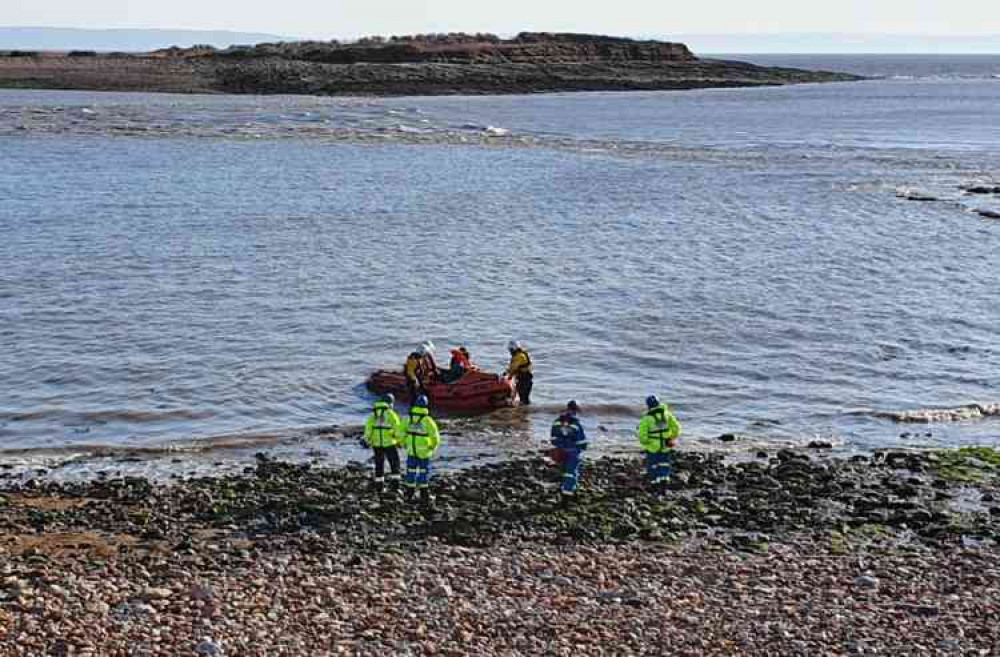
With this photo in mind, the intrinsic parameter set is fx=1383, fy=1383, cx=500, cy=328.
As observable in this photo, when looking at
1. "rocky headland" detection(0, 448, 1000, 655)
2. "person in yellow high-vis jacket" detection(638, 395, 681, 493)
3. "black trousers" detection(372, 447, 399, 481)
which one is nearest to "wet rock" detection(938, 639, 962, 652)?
"rocky headland" detection(0, 448, 1000, 655)

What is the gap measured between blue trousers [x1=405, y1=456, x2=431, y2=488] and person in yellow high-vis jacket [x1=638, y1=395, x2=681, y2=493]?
3055mm

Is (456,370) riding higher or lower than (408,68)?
lower

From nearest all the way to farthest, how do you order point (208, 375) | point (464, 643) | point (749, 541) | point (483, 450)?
point (464, 643) → point (749, 541) → point (483, 450) → point (208, 375)

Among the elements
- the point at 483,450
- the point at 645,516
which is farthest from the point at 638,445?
the point at 645,516

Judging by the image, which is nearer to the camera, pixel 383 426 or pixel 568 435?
pixel 568 435

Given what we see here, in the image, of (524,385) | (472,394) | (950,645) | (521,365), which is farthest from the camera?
(524,385)

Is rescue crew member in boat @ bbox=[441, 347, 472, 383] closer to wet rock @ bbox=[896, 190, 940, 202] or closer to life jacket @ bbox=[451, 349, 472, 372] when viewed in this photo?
life jacket @ bbox=[451, 349, 472, 372]

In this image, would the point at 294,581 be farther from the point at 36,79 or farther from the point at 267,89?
the point at 36,79

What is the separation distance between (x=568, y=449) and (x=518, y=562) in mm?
2928

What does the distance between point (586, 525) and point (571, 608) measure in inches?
120

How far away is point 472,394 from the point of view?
2427cm

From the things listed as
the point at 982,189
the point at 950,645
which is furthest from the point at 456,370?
the point at 982,189

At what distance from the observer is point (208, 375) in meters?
26.4

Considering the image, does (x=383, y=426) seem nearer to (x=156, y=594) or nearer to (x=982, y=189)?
(x=156, y=594)
